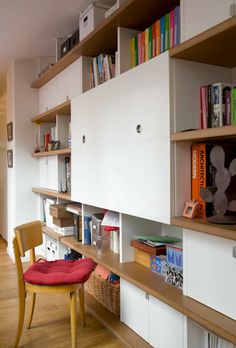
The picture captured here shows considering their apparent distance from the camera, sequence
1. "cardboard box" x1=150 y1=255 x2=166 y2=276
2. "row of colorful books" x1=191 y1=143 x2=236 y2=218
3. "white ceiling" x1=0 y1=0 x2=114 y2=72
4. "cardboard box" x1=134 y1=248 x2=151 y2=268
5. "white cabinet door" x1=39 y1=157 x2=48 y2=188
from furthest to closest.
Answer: "white cabinet door" x1=39 y1=157 x2=48 y2=188
"white ceiling" x1=0 y1=0 x2=114 y2=72
"cardboard box" x1=134 y1=248 x2=151 y2=268
"cardboard box" x1=150 y1=255 x2=166 y2=276
"row of colorful books" x1=191 y1=143 x2=236 y2=218

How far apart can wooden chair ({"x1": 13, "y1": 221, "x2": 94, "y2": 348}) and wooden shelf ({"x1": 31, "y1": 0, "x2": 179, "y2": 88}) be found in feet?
4.56

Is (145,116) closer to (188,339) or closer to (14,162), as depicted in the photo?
(188,339)

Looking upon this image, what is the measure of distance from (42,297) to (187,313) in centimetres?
177

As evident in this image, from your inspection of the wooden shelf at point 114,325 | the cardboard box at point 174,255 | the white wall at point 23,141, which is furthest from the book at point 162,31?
the white wall at point 23,141

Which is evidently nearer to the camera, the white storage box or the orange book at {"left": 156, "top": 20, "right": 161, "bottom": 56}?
the orange book at {"left": 156, "top": 20, "right": 161, "bottom": 56}

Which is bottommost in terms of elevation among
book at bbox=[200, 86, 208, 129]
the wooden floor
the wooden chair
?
the wooden floor

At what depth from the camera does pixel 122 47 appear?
2072 millimetres

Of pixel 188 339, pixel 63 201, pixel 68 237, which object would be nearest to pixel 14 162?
pixel 63 201

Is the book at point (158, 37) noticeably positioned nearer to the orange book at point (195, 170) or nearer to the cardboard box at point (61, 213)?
the orange book at point (195, 170)

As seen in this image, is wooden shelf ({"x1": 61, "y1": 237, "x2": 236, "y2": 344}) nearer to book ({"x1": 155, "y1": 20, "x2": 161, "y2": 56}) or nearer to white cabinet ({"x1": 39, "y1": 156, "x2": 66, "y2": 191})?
white cabinet ({"x1": 39, "y1": 156, "x2": 66, "y2": 191})

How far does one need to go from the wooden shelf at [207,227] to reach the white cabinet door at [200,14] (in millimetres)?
834

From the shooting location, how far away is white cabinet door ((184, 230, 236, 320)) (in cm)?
134

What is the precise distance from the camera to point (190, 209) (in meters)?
1.55

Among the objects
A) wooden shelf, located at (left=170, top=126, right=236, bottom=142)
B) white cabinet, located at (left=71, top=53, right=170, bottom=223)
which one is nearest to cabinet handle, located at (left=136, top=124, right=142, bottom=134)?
white cabinet, located at (left=71, top=53, right=170, bottom=223)
